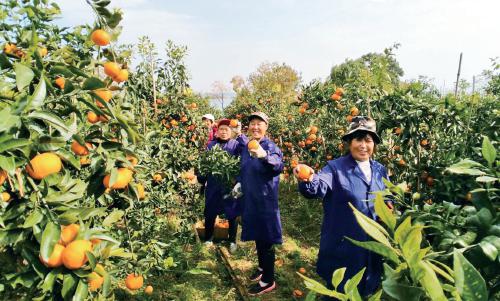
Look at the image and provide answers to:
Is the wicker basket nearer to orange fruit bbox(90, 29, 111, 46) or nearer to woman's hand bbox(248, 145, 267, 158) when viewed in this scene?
woman's hand bbox(248, 145, 267, 158)

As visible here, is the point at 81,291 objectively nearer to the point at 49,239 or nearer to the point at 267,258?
the point at 49,239

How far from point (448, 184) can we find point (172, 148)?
7.73 ft

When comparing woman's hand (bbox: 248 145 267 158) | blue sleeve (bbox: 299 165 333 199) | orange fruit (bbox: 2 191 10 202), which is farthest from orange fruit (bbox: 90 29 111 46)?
woman's hand (bbox: 248 145 267 158)

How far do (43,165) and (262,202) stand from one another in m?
2.38

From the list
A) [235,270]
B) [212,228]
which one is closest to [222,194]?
[212,228]

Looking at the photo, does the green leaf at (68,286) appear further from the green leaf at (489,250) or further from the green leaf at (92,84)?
the green leaf at (489,250)

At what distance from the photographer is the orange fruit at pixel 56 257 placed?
941mm

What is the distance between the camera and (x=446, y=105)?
8.87 ft

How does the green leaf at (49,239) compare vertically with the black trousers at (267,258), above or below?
above

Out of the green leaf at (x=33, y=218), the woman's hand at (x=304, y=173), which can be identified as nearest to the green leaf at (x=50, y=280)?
the green leaf at (x=33, y=218)

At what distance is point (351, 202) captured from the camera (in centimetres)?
223

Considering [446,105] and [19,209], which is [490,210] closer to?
[19,209]

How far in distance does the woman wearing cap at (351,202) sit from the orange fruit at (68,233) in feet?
4.75

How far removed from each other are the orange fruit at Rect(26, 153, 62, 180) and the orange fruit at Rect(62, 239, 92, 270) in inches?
8.0
